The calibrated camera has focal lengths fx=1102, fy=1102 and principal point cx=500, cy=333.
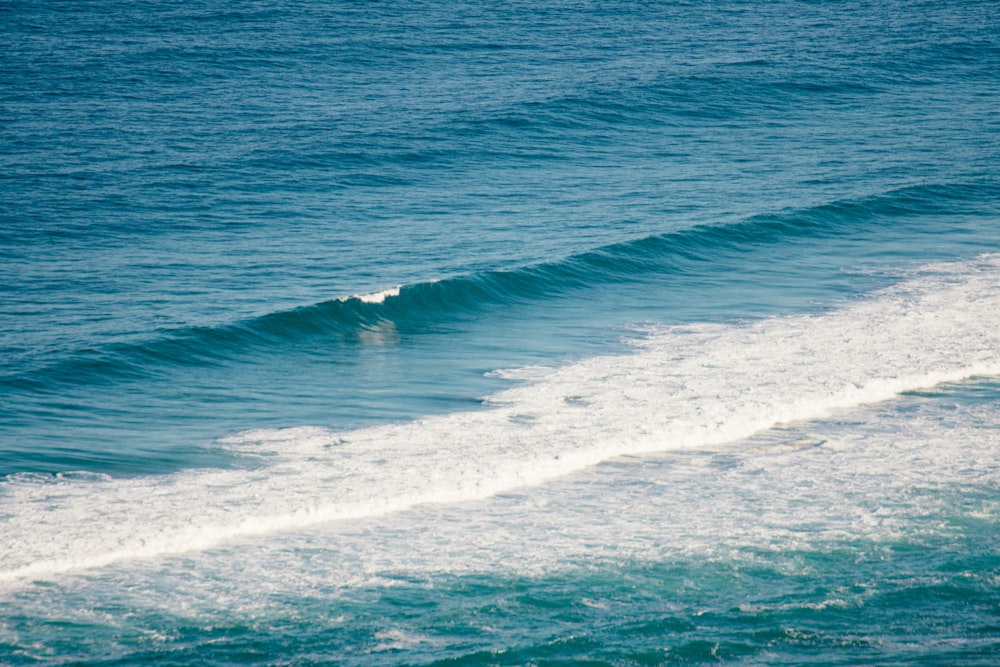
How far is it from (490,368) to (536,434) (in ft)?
8.55

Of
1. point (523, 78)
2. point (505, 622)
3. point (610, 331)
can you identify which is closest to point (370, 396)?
point (610, 331)

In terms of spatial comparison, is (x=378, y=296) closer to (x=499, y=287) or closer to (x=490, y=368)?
(x=499, y=287)

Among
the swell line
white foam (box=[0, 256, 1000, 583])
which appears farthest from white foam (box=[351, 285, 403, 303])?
white foam (box=[0, 256, 1000, 583])

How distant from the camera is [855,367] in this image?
40.0 ft

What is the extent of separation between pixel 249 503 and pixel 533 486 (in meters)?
2.33

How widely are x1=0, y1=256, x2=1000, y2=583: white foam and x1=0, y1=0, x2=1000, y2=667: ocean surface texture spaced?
5 centimetres

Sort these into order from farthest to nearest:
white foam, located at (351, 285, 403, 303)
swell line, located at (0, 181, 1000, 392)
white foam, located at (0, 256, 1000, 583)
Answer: white foam, located at (351, 285, 403, 303) → swell line, located at (0, 181, 1000, 392) → white foam, located at (0, 256, 1000, 583)

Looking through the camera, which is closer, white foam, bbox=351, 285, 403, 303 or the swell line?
the swell line

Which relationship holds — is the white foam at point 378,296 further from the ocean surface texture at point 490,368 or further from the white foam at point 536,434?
the white foam at point 536,434

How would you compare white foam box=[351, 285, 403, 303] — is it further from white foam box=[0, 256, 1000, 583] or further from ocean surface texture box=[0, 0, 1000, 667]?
white foam box=[0, 256, 1000, 583]

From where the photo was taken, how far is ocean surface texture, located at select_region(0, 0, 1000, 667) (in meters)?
7.11

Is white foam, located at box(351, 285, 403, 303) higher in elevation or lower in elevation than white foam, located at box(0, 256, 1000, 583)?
higher

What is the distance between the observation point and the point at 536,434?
10344 mm

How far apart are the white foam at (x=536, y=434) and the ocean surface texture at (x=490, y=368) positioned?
5 centimetres
